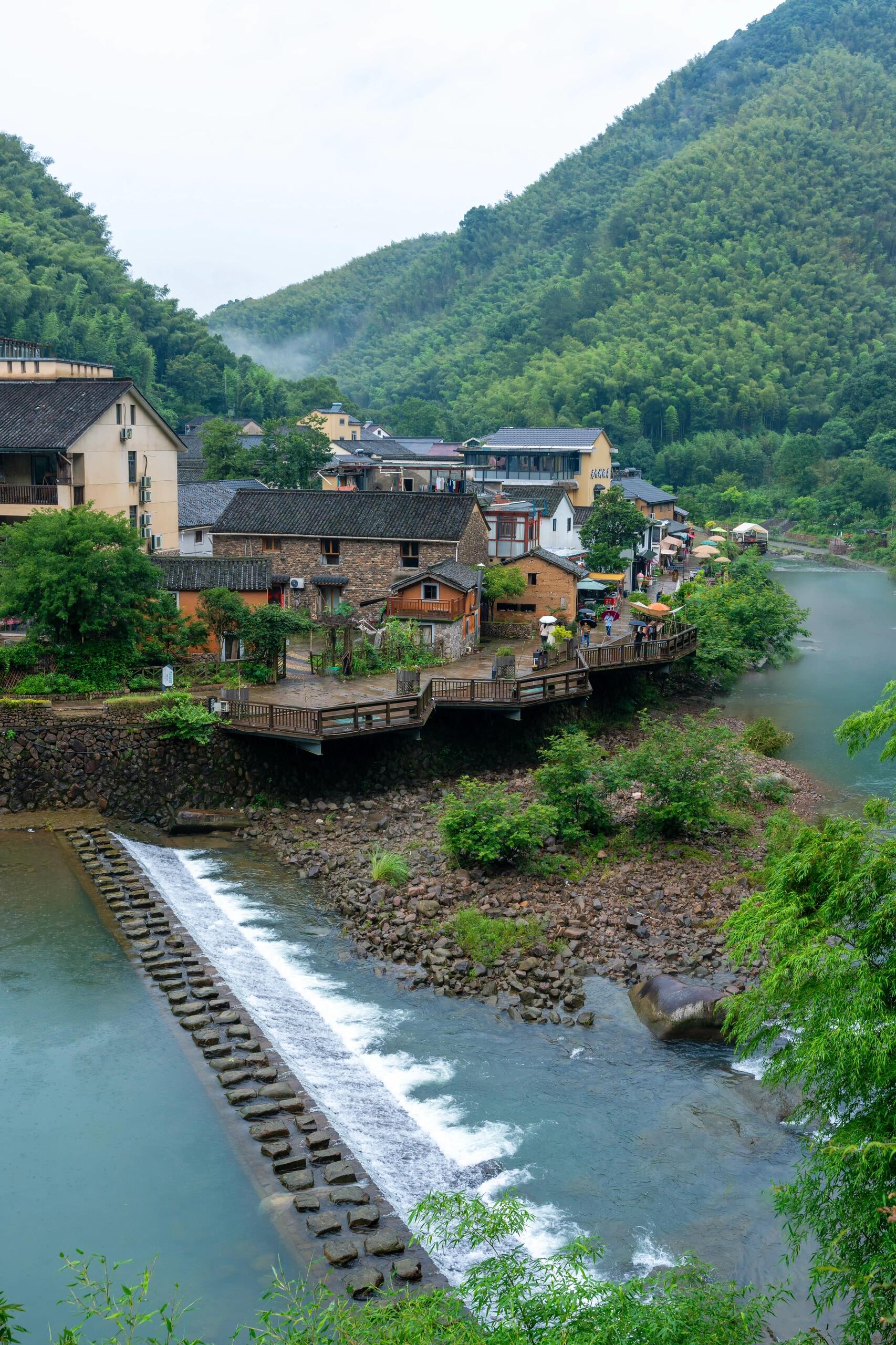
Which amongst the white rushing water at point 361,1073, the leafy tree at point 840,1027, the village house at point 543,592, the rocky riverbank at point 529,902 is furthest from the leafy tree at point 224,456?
the leafy tree at point 840,1027

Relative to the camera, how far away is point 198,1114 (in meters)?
15.0

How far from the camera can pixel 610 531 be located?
49188 millimetres

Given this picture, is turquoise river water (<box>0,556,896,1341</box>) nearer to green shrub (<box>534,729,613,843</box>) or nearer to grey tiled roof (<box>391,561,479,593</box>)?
green shrub (<box>534,729,613,843</box>)

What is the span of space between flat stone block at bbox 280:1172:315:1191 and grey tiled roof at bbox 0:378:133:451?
24499mm

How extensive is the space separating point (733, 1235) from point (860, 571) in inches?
2577

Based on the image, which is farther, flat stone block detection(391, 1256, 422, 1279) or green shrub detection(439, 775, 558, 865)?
green shrub detection(439, 775, 558, 865)

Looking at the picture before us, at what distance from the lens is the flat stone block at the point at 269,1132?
1437cm

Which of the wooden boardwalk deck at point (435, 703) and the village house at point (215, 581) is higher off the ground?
the village house at point (215, 581)

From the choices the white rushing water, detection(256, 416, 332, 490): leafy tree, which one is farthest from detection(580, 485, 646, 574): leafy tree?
the white rushing water

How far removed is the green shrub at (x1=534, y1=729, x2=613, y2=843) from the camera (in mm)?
24719

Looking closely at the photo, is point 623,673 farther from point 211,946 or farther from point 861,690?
point 211,946

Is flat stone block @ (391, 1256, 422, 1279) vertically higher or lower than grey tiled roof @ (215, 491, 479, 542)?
lower

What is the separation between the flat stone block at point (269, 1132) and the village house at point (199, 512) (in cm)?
2734

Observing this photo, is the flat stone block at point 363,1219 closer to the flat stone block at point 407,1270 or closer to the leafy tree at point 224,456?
the flat stone block at point 407,1270
